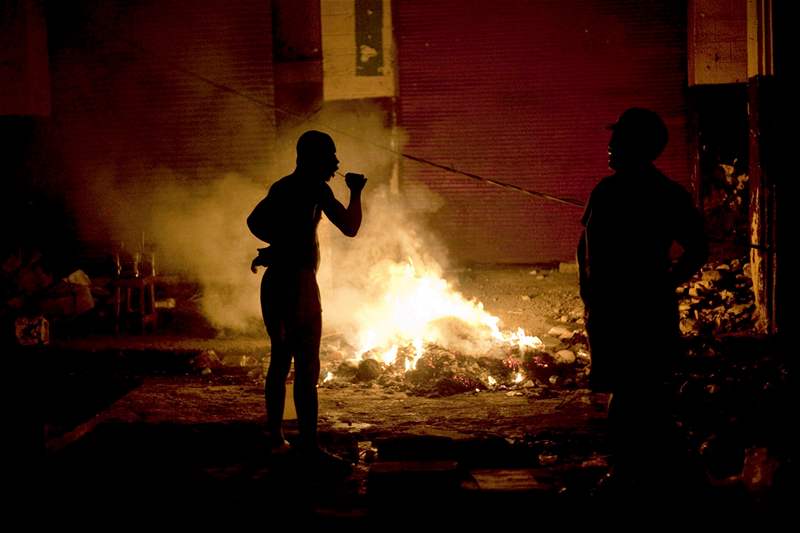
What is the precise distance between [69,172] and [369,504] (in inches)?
408

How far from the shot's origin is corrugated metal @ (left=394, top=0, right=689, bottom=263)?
11.7m

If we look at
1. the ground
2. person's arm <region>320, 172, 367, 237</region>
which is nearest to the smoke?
the ground

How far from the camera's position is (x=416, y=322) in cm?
932

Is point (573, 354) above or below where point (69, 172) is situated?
below

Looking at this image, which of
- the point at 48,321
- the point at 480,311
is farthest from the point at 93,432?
the point at 480,311

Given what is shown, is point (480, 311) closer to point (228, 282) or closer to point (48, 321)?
point (228, 282)

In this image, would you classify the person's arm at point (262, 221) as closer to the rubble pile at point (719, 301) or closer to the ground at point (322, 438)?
the ground at point (322, 438)

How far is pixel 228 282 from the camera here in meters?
11.6

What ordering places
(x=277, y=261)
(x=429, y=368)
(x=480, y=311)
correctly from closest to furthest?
(x=277, y=261), (x=429, y=368), (x=480, y=311)

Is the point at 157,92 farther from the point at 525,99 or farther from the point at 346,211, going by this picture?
the point at 346,211

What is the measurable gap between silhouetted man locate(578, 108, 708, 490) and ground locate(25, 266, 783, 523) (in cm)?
69

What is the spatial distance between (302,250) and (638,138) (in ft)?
7.97

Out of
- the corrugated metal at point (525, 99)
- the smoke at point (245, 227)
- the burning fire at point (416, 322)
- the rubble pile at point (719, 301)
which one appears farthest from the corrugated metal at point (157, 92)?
the rubble pile at point (719, 301)

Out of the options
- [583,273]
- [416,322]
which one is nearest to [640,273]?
[583,273]
